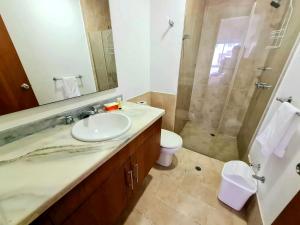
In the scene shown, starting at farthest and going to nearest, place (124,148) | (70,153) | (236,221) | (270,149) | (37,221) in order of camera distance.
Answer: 1. (236,221)
2. (270,149)
3. (124,148)
4. (70,153)
5. (37,221)

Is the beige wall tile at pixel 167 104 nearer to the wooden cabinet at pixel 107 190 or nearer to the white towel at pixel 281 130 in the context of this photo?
the wooden cabinet at pixel 107 190

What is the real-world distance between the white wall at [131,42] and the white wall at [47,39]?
377mm

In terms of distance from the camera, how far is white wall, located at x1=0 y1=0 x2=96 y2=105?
2.46ft

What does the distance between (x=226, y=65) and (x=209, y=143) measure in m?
1.35

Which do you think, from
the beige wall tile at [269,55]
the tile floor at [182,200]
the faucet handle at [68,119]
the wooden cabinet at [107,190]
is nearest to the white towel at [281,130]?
the beige wall tile at [269,55]

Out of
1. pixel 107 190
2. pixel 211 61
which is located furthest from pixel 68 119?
pixel 211 61

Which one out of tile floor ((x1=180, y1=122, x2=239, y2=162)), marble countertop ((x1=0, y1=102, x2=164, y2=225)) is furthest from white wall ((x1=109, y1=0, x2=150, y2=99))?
tile floor ((x1=180, y1=122, x2=239, y2=162))

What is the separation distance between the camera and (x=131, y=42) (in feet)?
4.95

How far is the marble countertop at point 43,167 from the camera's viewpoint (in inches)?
18.4

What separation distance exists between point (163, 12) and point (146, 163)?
1.72 meters

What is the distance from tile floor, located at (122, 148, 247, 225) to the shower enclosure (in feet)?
1.61

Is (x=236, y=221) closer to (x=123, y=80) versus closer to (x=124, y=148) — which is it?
(x=124, y=148)

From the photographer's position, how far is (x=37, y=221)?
0.49 m

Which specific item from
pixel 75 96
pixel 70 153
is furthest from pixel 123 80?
pixel 70 153
